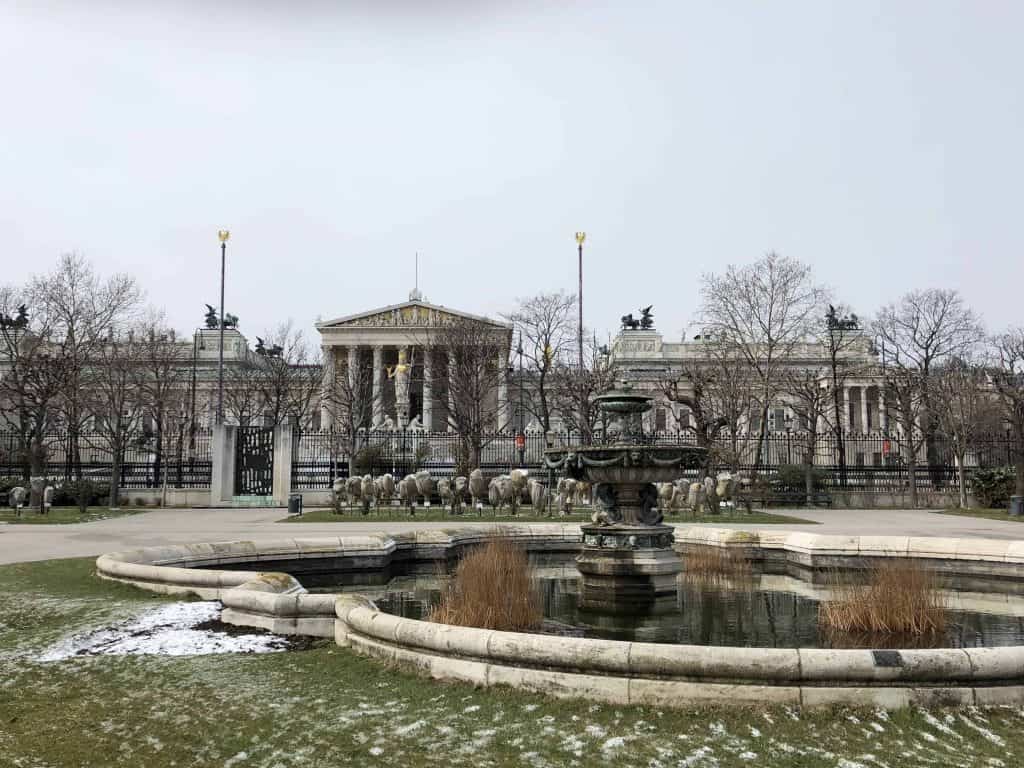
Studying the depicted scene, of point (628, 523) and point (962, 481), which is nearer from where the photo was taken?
point (628, 523)

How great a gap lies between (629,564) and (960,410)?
104ft

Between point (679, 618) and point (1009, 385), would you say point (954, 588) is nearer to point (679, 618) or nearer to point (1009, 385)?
point (679, 618)

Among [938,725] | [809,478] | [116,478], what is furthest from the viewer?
[809,478]

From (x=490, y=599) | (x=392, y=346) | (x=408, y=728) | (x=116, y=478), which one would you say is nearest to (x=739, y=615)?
(x=490, y=599)

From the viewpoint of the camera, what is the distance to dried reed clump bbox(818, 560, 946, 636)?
24.3 feet

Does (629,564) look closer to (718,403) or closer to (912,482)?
(912,482)

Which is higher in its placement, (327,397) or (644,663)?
(327,397)

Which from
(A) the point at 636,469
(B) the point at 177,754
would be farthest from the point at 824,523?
(B) the point at 177,754

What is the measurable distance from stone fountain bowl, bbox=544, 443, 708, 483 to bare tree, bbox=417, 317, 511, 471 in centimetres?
2797

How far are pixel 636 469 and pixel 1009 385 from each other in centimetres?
3566

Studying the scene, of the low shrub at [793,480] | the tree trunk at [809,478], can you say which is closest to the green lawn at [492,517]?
the tree trunk at [809,478]

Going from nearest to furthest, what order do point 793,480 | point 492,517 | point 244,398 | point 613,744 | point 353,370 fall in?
point 613,744 → point 492,517 → point 793,480 → point 244,398 → point 353,370

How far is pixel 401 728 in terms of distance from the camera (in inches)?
204

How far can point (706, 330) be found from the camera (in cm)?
4975
